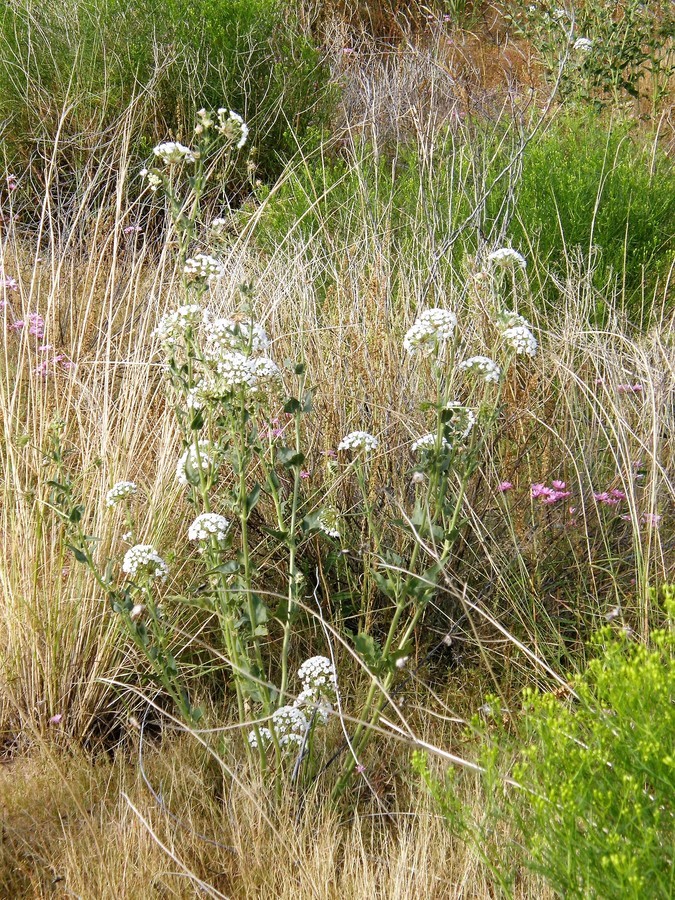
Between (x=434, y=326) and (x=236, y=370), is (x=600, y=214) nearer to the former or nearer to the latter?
(x=434, y=326)

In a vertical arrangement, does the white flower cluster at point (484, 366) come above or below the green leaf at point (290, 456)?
above

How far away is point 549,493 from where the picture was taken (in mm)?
2551

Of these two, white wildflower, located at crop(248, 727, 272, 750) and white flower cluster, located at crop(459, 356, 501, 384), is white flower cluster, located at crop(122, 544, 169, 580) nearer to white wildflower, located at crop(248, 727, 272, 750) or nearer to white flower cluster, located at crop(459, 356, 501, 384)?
white wildflower, located at crop(248, 727, 272, 750)

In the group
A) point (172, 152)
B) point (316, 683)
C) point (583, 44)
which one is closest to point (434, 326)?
point (172, 152)

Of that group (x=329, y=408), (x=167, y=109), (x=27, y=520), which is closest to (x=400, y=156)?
(x=167, y=109)

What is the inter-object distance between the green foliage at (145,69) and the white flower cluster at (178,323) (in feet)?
13.4

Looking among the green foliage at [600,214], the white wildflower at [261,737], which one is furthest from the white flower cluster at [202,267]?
the green foliage at [600,214]

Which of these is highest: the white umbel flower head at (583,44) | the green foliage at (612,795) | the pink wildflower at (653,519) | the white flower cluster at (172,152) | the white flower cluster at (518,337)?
the white umbel flower head at (583,44)

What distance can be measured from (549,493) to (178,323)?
48.1 inches

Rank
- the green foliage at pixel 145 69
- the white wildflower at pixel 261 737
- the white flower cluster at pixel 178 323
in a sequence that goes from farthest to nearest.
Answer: the green foliage at pixel 145 69 < the white wildflower at pixel 261 737 < the white flower cluster at pixel 178 323

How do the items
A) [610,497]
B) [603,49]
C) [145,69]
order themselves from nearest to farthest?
[610,497] → [603,49] → [145,69]

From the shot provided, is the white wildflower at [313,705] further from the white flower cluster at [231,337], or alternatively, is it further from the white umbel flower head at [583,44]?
the white umbel flower head at [583,44]

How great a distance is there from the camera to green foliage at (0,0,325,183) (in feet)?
18.9

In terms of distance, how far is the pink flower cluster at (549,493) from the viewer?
99.1 inches
